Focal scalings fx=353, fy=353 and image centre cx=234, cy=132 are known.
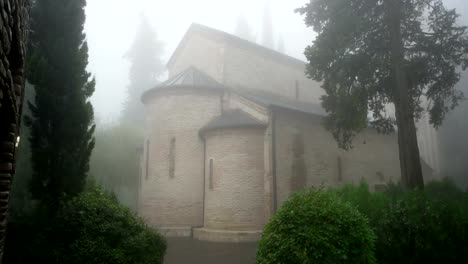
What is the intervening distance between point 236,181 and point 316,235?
849 centimetres

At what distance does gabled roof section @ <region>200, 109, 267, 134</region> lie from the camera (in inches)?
574

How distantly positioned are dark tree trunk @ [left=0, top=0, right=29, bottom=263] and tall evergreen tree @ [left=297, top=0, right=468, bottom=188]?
9.41m

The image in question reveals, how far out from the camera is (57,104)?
7.64 m

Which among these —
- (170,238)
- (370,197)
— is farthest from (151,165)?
(370,197)

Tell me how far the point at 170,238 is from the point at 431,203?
9866 millimetres

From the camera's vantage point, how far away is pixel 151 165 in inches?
630

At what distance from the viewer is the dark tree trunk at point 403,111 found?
10250 millimetres

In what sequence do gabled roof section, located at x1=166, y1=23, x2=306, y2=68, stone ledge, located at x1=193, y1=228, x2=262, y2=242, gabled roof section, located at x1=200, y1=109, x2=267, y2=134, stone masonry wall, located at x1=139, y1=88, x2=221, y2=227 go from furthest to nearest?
gabled roof section, located at x1=166, y1=23, x2=306, y2=68 < stone masonry wall, located at x1=139, y1=88, x2=221, y2=227 < gabled roof section, located at x1=200, y1=109, x2=267, y2=134 < stone ledge, located at x1=193, y1=228, x2=262, y2=242

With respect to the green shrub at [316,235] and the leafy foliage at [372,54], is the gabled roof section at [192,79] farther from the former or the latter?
the green shrub at [316,235]

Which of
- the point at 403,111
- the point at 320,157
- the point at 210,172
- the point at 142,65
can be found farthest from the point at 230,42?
the point at 142,65

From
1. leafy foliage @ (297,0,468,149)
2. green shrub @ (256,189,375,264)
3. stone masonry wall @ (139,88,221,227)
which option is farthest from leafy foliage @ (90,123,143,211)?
green shrub @ (256,189,375,264)

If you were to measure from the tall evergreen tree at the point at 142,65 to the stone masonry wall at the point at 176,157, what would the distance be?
24987 mm

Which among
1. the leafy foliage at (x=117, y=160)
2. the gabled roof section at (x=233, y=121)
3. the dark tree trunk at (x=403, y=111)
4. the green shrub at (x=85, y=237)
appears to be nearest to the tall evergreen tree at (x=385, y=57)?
the dark tree trunk at (x=403, y=111)

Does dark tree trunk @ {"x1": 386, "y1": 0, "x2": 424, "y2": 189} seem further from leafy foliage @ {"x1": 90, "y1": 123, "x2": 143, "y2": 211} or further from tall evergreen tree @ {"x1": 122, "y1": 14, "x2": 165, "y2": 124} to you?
tall evergreen tree @ {"x1": 122, "y1": 14, "x2": 165, "y2": 124}
